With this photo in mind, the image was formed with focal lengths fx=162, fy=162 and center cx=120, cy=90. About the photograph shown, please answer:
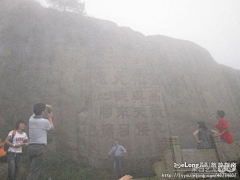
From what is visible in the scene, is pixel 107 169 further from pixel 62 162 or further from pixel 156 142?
pixel 156 142

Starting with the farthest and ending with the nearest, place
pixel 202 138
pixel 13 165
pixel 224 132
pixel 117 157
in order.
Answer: pixel 117 157 → pixel 224 132 → pixel 202 138 → pixel 13 165

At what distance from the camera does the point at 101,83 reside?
9352 millimetres

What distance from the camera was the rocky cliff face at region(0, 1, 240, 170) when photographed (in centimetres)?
800

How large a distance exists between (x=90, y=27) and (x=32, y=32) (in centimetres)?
378

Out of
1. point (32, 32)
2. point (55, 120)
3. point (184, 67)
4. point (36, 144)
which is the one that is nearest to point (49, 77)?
point (55, 120)

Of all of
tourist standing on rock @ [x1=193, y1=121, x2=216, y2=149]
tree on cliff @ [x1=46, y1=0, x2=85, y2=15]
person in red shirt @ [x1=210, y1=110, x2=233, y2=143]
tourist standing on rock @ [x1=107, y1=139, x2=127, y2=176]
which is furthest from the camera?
tree on cliff @ [x1=46, y1=0, x2=85, y2=15]

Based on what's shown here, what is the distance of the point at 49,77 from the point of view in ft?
29.5

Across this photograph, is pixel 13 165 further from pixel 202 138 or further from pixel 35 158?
pixel 202 138

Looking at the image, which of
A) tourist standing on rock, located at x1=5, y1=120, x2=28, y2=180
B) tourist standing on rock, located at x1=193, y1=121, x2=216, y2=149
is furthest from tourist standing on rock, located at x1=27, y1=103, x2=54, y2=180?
tourist standing on rock, located at x1=193, y1=121, x2=216, y2=149

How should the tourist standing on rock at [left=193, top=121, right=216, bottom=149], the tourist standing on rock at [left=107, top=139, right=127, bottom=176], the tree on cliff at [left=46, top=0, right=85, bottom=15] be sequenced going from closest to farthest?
the tourist standing on rock at [left=193, top=121, right=216, bottom=149], the tourist standing on rock at [left=107, top=139, right=127, bottom=176], the tree on cliff at [left=46, top=0, right=85, bottom=15]

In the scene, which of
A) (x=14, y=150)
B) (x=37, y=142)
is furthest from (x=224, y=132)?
(x=14, y=150)

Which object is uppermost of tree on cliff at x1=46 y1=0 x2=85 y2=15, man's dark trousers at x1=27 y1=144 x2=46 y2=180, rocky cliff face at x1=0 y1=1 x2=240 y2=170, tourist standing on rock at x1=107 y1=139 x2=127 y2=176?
tree on cliff at x1=46 y1=0 x2=85 y2=15

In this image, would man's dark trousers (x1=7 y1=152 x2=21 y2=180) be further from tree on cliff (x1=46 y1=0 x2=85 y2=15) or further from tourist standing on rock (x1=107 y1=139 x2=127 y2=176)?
tree on cliff (x1=46 y1=0 x2=85 y2=15)

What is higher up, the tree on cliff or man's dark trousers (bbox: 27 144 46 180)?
the tree on cliff
